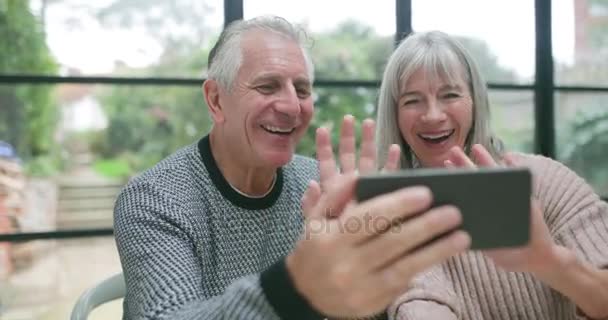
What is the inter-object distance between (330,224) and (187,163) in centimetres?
73

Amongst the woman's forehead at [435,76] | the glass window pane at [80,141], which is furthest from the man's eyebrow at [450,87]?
the glass window pane at [80,141]

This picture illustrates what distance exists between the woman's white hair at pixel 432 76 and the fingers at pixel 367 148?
21.2 inches

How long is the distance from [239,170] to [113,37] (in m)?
1.45

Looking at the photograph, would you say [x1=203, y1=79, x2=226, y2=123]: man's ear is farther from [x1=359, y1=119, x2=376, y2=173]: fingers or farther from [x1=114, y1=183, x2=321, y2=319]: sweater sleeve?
[x1=359, y1=119, x2=376, y2=173]: fingers

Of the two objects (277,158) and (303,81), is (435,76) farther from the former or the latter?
(277,158)

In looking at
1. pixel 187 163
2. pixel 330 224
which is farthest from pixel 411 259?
pixel 187 163

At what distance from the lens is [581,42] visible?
305 cm

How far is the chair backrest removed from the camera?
1231 mm

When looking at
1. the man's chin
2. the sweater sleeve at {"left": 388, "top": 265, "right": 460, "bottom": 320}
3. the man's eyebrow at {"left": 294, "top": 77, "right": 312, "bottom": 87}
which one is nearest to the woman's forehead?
the man's eyebrow at {"left": 294, "top": 77, "right": 312, "bottom": 87}

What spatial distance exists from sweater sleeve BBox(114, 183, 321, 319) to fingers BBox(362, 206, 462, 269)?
11cm

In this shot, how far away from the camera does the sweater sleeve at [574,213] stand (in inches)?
41.6

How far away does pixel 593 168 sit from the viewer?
3127 millimetres

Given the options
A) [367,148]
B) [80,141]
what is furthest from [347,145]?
[80,141]

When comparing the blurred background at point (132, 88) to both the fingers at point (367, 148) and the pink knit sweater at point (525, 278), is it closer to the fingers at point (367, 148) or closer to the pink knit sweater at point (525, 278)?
the pink knit sweater at point (525, 278)
